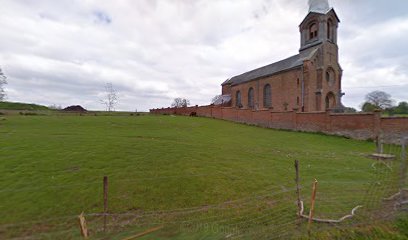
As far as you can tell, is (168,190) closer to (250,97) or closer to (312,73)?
(312,73)

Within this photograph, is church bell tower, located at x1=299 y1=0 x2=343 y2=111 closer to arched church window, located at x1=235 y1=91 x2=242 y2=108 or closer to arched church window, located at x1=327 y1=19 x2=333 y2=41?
arched church window, located at x1=327 y1=19 x2=333 y2=41

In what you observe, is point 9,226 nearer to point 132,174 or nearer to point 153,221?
point 153,221

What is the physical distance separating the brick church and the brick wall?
11.8ft

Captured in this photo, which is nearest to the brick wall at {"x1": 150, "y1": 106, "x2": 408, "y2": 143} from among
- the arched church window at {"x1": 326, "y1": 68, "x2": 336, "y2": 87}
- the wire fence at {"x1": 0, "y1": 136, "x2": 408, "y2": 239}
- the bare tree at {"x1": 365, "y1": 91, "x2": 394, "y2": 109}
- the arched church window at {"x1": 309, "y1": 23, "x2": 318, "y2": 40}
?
the arched church window at {"x1": 326, "y1": 68, "x2": 336, "y2": 87}

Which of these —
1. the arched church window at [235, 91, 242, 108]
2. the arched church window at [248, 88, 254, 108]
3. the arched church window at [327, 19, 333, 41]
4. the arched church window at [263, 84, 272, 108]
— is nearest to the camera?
the arched church window at [327, 19, 333, 41]

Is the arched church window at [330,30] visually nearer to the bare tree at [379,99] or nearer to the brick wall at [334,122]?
the brick wall at [334,122]

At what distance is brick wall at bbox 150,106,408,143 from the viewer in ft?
57.5

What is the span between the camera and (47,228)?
4668 mm

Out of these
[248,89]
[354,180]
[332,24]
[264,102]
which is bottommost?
[354,180]

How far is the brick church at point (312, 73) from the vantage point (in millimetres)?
31328

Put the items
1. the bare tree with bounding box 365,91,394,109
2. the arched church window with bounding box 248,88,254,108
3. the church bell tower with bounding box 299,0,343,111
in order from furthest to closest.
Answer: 1. the bare tree with bounding box 365,91,394,109
2. the arched church window with bounding box 248,88,254,108
3. the church bell tower with bounding box 299,0,343,111

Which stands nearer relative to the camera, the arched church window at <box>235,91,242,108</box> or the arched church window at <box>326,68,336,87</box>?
the arched church window at <box>326,68,336,87</box>

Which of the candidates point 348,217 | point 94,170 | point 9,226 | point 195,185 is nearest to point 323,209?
point 348,217

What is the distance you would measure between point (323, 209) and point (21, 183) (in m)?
8.90
